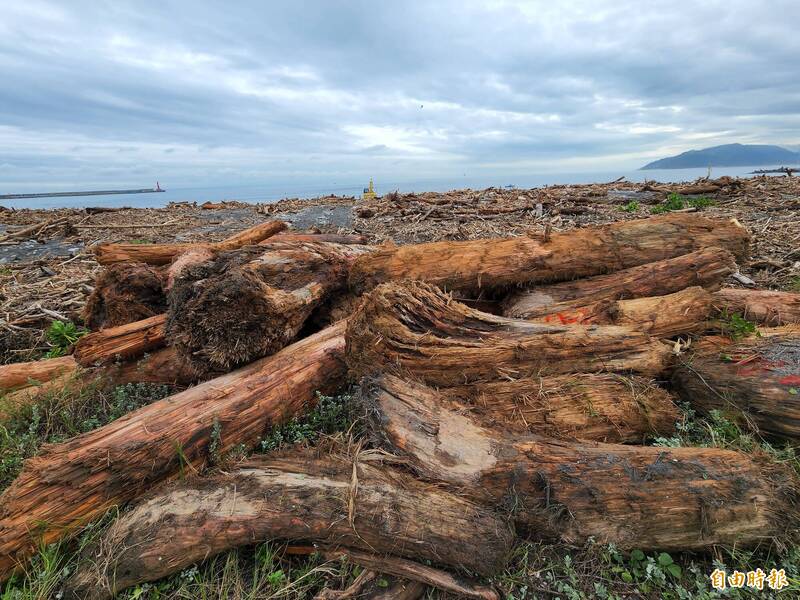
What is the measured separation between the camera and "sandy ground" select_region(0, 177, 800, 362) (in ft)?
19.5

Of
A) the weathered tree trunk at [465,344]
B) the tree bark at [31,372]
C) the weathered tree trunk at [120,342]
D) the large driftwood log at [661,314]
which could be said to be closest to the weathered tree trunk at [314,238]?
the weathered tree trunk at [120,342]

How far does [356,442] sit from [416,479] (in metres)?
0.66

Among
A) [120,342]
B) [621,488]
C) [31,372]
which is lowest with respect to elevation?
[621,488]

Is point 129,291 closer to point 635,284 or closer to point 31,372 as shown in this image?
point 31,372

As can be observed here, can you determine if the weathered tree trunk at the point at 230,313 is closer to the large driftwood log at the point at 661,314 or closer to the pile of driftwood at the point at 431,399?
the pile of driftwood at the point at 431,399

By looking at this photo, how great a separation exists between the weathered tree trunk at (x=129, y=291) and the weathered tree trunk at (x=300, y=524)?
8.90 feet

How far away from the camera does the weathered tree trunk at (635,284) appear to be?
14.3ft

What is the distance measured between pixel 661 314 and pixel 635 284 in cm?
62

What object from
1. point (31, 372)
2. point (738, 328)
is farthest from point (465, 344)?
point (31, 372)

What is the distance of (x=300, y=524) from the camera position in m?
2.54

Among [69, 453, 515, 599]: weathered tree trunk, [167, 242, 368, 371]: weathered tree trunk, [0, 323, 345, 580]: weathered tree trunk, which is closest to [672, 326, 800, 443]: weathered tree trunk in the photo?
[69, 453, 515, 599]: weathered tree trunk

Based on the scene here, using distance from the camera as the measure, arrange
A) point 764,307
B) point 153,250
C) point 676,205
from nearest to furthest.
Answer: point 764,307
point 153,250
point 676,205

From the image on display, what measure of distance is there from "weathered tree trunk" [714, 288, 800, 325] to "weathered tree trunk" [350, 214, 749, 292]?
0.57m

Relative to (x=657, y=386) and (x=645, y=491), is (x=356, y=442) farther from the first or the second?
(x=657, y=386)
